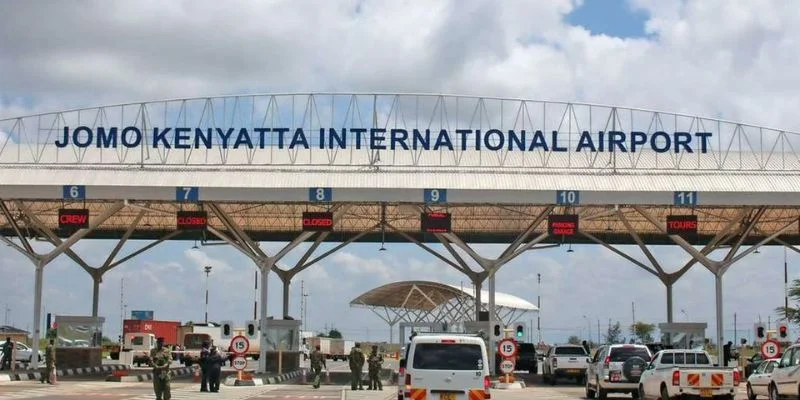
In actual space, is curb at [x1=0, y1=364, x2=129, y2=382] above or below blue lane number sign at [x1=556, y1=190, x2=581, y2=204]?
below

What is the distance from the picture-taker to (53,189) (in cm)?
4181

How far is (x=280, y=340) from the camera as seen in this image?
47.3m

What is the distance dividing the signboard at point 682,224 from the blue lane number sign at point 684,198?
9.12 ft

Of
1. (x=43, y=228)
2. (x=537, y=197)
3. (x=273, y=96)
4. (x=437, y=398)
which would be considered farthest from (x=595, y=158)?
(x=437, y=398)

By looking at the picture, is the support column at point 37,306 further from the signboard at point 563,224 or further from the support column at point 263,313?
the signboard at point 563,224

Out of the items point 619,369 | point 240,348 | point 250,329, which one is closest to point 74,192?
point 250,329

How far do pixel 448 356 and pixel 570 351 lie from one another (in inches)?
920

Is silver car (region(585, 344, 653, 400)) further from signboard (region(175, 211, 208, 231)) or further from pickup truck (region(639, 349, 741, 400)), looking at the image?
signboard (region(175, 211, 208, 231))

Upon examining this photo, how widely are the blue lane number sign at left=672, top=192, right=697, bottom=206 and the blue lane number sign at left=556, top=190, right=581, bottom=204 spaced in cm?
320

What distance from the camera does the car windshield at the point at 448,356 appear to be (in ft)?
77.3

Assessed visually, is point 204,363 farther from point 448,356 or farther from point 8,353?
point 8,353

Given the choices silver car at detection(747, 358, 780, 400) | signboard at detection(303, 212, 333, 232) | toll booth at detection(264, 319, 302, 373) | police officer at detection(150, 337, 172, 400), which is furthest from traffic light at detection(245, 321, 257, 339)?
silver car at detection(747, 358, 780, 400)

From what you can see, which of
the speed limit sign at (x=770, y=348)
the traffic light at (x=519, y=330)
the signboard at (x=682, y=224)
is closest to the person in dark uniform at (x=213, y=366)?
the traffic light at (x=519, y=330)

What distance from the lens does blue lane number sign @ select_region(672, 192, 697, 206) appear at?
137ft
